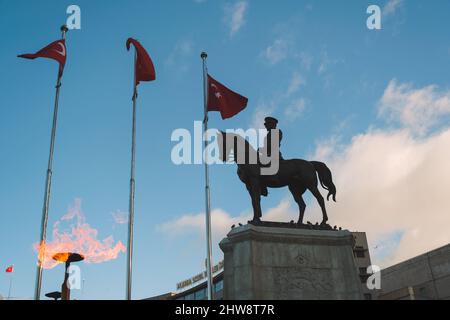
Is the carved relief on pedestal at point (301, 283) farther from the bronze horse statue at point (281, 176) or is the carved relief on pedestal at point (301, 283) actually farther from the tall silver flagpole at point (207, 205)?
the tall silver flagpole at point (207, 205)

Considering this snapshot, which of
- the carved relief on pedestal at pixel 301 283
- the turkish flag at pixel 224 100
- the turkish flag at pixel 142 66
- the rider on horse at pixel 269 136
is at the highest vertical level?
the turkish flag at pixel 142 66

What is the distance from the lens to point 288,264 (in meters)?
14.7

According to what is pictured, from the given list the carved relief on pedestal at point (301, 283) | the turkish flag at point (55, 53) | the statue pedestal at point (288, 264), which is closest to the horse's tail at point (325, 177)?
the statue pedestal at point (288, 264)

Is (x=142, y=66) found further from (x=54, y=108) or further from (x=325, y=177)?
(x=325, y=177)

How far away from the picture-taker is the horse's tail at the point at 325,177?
58.0 feet

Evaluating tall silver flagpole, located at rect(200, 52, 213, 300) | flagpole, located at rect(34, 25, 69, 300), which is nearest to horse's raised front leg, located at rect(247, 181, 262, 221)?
tall silver flagpole, located at rect(200, 52, 213, 300)

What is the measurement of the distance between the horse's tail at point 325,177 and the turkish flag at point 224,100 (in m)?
4.59

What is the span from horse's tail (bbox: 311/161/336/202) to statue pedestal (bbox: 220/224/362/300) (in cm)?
239
